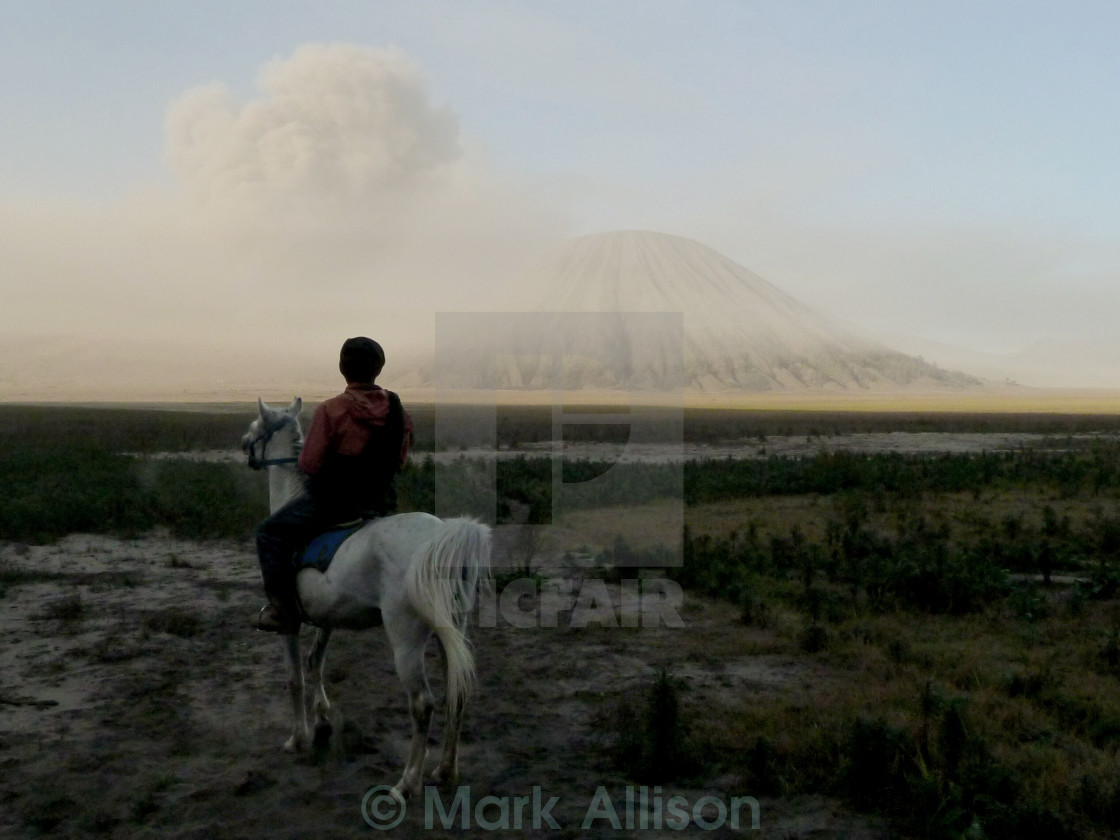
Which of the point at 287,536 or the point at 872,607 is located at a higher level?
the point at 287,536

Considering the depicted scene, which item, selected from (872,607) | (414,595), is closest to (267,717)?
(414,595)

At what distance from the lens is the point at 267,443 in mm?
Result: 5762

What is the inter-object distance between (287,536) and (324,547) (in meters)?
0.25

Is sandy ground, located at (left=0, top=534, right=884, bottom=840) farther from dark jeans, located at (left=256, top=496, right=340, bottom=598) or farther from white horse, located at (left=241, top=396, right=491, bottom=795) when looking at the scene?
dark jeans, located at (left=256, top=496, right=340, bottom=598)

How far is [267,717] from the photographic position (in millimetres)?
6461

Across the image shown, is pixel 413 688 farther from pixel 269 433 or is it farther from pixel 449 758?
pixel 269 433

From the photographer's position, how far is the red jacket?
17.2ft

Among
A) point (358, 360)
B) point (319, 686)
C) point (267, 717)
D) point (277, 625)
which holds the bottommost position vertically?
point (267, 717)

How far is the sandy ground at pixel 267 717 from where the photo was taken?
4852 mm

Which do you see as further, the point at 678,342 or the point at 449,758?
the point at 678,342

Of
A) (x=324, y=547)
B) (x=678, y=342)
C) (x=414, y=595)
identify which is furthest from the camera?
(x=678, y=342)

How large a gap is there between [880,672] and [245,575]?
25.6 ft

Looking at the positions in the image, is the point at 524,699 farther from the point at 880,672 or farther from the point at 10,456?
the point at 10,456

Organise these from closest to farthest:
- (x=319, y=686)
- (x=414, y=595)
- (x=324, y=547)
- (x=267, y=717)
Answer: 1. (x=414, y=595)
2. (x=324, y=547)
3. (x=319, y=686)
4. (x=267, y=717)
